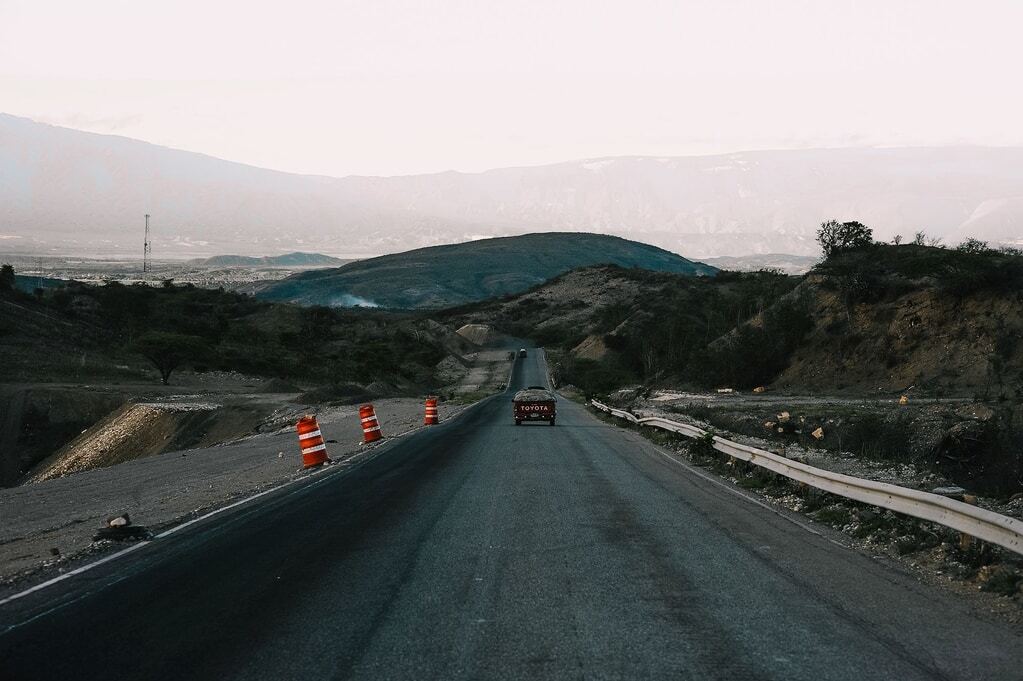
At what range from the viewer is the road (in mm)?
6051

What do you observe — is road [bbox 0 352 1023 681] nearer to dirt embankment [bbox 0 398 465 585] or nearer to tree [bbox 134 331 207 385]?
dirt embankment [bbox 0 398 465 585]

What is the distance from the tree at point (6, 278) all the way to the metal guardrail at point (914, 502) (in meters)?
98.0

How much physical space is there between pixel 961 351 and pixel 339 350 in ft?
276

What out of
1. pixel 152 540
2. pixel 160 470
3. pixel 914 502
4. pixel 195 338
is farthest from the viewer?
pixel 195 338

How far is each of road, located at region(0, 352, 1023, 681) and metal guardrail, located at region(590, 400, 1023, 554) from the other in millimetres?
709

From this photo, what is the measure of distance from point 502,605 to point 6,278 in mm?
107277

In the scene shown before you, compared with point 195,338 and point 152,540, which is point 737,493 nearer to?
point 152,540

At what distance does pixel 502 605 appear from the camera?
7516 millimetres

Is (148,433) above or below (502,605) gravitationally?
below

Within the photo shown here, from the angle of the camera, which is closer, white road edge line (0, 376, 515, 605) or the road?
the road

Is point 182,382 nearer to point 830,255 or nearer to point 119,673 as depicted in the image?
point 830,255

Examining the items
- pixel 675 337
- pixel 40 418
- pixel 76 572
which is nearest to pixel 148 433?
pixel 40 418

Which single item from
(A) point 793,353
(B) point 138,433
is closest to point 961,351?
(A) point 793,353

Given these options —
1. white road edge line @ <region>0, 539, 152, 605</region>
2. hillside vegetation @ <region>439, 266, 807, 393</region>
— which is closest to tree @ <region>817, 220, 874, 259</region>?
hillside vegetation @ <region>439, 266, 807, 393</region>
